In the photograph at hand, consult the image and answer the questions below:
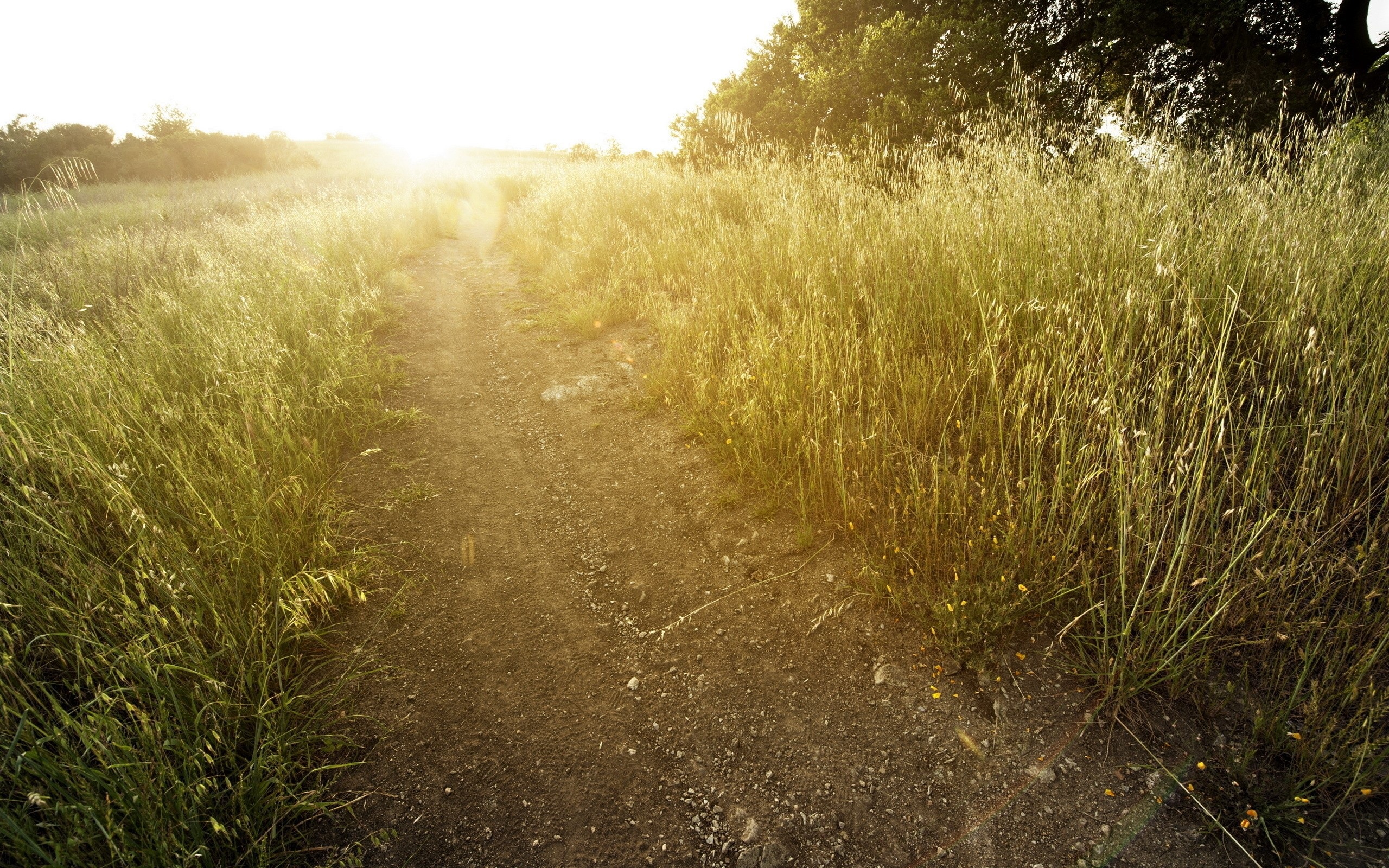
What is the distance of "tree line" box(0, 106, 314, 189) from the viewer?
18077mm

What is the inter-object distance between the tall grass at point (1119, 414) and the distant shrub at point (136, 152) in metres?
25.6

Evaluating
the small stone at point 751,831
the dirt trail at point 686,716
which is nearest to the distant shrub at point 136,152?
the dirt trail at point 686,716

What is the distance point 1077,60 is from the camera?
789 cm

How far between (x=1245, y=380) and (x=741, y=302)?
3270mm

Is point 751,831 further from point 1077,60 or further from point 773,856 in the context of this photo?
point 1077,60

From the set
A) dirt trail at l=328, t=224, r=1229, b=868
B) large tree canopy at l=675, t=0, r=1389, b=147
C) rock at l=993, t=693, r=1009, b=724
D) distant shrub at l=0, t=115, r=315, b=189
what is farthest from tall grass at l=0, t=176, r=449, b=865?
distant shrub at l=0, t=115, r=315, b=189

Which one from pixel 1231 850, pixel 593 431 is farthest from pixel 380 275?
pixel 1231 850

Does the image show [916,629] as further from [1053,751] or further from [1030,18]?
[1030,18]

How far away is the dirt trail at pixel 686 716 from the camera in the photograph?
184 centimetres

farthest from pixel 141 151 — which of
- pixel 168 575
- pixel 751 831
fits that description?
pixel 751 831

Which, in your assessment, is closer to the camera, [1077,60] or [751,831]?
[751,831]

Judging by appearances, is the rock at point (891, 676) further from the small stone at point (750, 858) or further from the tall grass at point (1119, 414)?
the small stone at point (750, 858)

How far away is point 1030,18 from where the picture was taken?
816cm

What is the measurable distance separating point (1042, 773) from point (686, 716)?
1.28 metres
